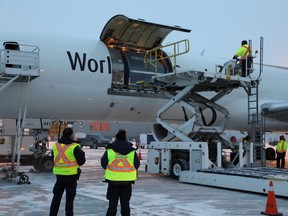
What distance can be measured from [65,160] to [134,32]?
8.03 metres

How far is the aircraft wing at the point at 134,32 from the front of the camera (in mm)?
12883

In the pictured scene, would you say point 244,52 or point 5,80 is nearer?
point 5,80

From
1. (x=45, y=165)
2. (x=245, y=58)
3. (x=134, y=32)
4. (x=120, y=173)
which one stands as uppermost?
(x=134, y=32)

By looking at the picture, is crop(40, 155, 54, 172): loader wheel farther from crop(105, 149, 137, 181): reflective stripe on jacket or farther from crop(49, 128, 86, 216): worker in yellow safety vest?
crop(105, 149, 137, 181): reflective stripe on jacket

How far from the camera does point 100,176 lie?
1253 centimetres

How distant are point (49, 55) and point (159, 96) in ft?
13.5

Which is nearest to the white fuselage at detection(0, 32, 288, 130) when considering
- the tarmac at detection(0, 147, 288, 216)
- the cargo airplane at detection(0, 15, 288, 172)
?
the cargo airplane at detection(0, 15, 288, 172)

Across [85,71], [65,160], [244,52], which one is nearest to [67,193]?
[65,160]

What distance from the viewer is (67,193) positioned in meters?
6.20

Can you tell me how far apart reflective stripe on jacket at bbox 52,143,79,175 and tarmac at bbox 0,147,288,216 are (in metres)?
0.98

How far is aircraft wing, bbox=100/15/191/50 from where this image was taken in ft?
42.3

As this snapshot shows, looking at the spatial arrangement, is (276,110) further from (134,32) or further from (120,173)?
(120,173)

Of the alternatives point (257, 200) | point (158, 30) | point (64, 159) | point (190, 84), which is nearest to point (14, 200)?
point (64, 159)

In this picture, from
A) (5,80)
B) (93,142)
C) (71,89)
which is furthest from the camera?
(93,142)
